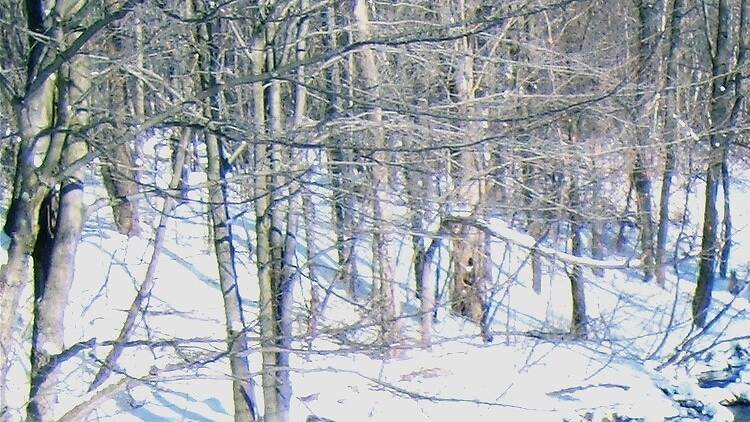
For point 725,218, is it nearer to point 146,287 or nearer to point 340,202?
point 146,287

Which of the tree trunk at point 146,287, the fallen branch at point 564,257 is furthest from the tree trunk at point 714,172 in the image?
the fallen branch at point 564,257

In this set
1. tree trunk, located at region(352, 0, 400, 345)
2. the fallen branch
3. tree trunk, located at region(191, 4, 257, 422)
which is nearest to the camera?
the fallen branch

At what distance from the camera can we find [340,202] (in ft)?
21.5

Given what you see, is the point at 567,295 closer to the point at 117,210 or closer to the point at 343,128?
the point at 117,210

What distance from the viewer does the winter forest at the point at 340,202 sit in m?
5.13

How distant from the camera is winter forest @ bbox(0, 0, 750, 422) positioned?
16.8 feet

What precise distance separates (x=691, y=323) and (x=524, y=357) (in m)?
4.87

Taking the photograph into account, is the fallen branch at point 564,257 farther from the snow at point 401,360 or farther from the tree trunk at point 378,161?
the tree trunk at point 378,161

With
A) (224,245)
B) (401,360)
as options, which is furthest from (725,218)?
(224,245)

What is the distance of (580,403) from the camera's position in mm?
11922

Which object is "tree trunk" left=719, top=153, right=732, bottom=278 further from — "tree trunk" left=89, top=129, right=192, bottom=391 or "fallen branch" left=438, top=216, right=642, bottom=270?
"fallen branch" left=438, top=216, right=642, bottom=270

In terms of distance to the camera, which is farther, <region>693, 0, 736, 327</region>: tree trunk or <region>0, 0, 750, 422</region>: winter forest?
<region>693, 0, 736, 327</region>: tree trunk

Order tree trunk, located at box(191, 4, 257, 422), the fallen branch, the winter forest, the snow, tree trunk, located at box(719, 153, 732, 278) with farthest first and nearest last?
1. tree trunk, located at box(719, 153, 732, 278)
2. the snow
3. tree trunk, located at box(191, 4, 257, 422)
4. the fallen branch
5. the winter forest

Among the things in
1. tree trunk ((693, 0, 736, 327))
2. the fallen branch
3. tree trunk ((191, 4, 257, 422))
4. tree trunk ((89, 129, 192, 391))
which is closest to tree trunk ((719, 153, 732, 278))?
tree trunk ((693, 0, 736, 327))
